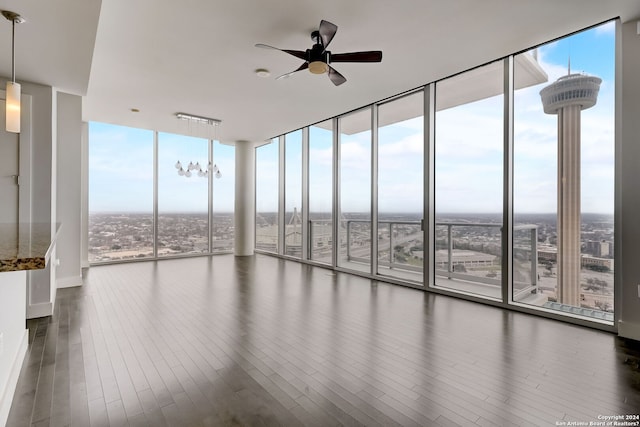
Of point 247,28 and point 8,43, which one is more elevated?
point 247,28

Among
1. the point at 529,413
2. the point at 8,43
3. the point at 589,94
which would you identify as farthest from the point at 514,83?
the point at 8,43

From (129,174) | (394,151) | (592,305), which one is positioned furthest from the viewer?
(129,174)

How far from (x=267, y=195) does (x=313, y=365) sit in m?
6.48

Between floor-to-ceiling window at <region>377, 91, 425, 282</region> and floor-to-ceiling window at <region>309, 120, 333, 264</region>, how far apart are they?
4.36ft

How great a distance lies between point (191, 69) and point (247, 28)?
4.09ft

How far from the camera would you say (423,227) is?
4832mm

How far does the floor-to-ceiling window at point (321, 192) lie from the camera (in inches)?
264

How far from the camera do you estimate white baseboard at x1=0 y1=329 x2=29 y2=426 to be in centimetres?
181

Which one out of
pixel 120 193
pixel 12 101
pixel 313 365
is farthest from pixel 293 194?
pixel 12 101

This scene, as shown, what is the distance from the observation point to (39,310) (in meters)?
3.65

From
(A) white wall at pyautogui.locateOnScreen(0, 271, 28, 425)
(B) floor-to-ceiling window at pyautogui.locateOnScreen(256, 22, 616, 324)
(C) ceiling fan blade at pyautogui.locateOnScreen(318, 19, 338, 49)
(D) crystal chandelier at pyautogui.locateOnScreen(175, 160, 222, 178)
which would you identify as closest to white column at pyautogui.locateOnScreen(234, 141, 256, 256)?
(D) crystal chandelier at pyautogui.locateOnScreen(175, 160, 222, 178)

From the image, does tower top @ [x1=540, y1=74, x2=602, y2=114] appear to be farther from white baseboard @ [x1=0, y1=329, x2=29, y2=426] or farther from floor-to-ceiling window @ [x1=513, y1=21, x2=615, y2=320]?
white baseboard @ [x1=0, y1=329, x2=29, y2=426]

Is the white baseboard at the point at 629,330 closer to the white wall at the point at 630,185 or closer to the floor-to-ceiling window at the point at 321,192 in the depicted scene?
the white wall at the point at 630,185

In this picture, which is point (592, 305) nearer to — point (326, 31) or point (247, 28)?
point (326, 31)
